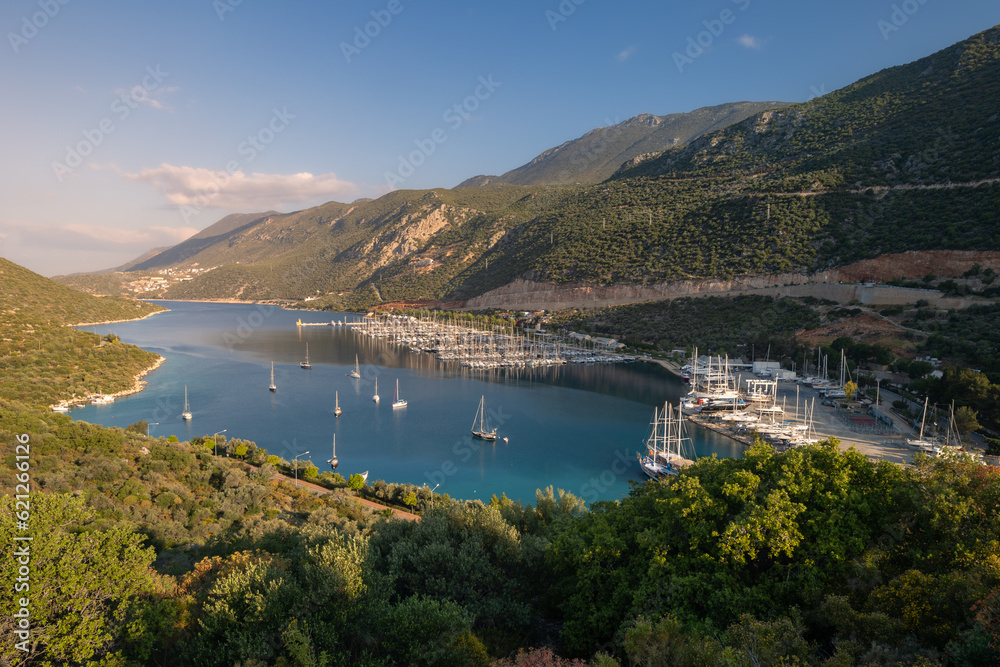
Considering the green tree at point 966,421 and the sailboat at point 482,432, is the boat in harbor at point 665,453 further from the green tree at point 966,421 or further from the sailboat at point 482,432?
the green tree at point 966,421

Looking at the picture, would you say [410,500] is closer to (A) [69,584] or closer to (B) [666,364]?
(A) [69,584]

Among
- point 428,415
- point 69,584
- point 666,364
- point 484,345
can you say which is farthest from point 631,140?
point 69,584

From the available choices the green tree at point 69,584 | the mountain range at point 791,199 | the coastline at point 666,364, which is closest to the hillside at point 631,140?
the mountain range at point 791,199

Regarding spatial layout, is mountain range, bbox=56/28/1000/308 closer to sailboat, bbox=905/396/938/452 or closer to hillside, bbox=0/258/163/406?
sailboat, bbox=905/396/938/452

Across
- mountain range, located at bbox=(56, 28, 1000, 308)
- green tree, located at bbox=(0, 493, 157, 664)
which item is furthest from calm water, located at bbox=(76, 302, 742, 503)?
mountain range, located at bbox=(56, 28, 1000, 308)

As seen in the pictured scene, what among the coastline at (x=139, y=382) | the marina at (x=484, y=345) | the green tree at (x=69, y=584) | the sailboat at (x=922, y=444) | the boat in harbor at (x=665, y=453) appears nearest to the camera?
the green tree at (x=69, y=584)

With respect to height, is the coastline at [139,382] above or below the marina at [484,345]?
below

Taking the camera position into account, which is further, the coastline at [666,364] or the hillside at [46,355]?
the coastline at [666,364]

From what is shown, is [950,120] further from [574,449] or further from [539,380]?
[574,449]
